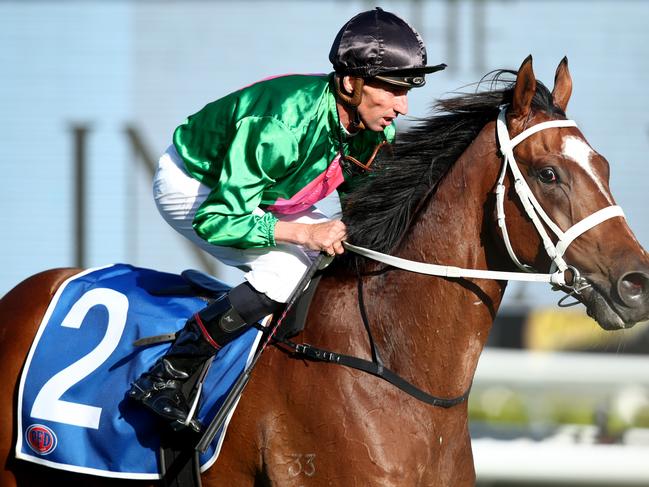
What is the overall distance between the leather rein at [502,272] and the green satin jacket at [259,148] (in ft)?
0.93

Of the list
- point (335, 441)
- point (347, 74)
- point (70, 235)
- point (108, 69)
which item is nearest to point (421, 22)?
point (108, 69)

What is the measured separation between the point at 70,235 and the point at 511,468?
5090mm

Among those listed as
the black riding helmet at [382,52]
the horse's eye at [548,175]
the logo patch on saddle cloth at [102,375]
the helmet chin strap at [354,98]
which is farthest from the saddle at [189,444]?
the horse's eye at [548,175]

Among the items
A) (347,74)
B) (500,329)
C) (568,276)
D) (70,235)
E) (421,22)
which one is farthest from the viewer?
(421,22)

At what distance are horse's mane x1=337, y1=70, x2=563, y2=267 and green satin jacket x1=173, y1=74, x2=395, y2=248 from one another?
0.17m

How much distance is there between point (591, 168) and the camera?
2.59 meters

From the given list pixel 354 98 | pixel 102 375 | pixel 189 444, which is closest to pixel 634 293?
pixel 354 98

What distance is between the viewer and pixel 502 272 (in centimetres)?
269

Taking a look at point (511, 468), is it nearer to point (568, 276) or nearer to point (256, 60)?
point (568, 276)

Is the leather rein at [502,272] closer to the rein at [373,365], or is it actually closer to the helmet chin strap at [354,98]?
the rein at [373,365]

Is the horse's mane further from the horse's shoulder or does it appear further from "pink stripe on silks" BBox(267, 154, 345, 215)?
the horse's shoulder

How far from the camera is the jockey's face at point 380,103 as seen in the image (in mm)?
2926

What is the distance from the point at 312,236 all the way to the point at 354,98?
443 millimetres

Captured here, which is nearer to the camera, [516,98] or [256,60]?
[516,98]
